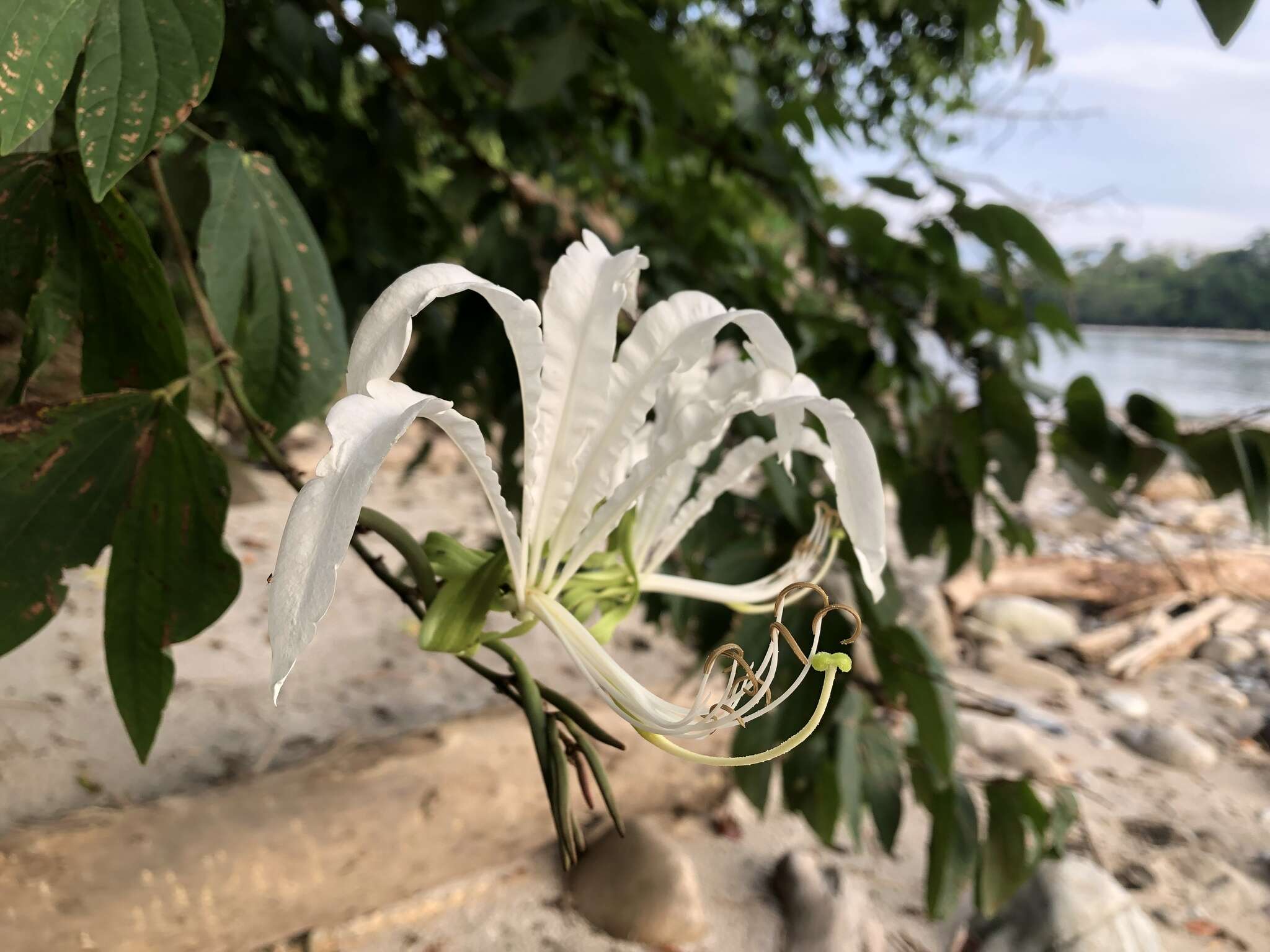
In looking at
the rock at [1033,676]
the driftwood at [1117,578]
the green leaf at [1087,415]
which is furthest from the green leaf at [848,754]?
the driftwood at [1117,578]

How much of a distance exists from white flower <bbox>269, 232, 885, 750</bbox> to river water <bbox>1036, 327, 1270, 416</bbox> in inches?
49.6

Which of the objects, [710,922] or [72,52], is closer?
[72,52]

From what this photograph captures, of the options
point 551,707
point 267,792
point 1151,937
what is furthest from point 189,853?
point 1151,937

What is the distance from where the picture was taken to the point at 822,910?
105 cm

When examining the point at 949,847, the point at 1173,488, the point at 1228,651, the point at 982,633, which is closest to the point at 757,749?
the point at 949,847

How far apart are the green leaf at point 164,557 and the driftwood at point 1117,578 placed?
7.19 feet

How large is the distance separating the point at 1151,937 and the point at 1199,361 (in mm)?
1191

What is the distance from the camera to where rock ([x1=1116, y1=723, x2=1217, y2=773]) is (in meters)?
1.62

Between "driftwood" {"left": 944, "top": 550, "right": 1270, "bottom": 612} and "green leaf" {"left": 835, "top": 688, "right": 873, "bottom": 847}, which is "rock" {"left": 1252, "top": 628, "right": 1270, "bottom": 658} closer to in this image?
"driftwood" {"left": 944, "top": 550, "right": 1270, "bottom": 612}

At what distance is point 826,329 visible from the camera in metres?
0.85

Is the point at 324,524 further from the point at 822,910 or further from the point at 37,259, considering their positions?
the point at 822,910

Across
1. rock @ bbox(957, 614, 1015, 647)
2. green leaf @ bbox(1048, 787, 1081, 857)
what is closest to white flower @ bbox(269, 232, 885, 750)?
green leaf @ bbox(1048, 787, 1081, 857)

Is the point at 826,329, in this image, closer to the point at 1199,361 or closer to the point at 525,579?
the point at 525,579

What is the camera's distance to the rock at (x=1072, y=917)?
104cm
